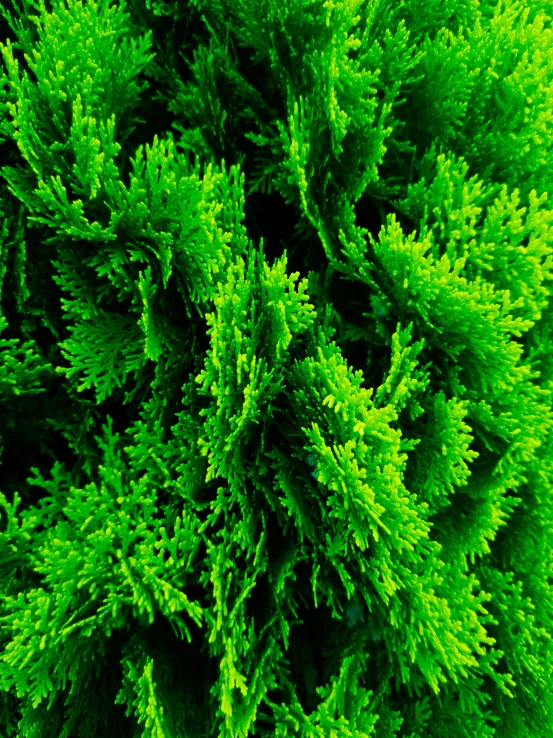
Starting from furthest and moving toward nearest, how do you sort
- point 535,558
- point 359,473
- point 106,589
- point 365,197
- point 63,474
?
point 365,197 < point 535,558 < point 63,474 < point 106,589 < point 359,473

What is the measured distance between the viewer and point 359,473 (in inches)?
74.9

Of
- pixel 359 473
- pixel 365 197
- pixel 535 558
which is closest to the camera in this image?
pixel 359 473

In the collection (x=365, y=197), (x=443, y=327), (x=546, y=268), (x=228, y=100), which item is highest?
(x=228, y=100)

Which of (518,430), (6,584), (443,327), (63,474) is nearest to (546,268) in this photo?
(443,327)

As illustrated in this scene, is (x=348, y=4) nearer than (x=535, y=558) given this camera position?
Yes

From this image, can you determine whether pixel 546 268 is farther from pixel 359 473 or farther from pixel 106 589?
pixel 106 589

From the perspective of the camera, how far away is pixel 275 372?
7.14 feet

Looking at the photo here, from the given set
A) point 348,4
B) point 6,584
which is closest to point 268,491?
point 6,584

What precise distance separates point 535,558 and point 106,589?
193 cm

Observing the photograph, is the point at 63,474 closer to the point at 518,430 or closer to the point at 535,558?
the point at 518,430

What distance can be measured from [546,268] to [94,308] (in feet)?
6.34

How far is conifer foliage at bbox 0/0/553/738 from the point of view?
2.05m

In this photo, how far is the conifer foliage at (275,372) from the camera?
2.05m

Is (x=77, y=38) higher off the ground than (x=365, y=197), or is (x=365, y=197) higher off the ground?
(x=77, y=38)
